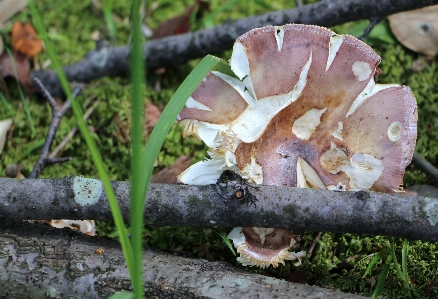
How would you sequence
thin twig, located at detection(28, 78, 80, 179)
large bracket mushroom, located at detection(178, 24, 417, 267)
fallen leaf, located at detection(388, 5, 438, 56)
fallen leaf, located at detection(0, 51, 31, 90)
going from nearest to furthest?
large bracket mushroom, located at detection(178, 24, 417, 267), thin twig, located at detection(28, 78, 80, 179), fallen leaf, located at detection(388, 5, 438, 56), fallen leaf, located at detection(0, 51, 31, 90)

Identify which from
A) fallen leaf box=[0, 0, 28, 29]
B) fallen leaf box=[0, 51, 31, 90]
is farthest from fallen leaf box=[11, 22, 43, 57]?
fallen leaf box=[0, 0, 28, 29]

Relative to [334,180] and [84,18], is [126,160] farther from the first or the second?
[84,18]

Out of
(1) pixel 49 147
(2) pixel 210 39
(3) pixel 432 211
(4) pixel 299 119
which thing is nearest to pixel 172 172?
(1) pixel 49 147

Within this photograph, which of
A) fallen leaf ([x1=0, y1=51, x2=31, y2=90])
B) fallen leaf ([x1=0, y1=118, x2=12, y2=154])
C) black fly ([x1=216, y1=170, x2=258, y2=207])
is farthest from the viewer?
fallen leaf ([x1=0, y1=51, x2=31, y2=90])

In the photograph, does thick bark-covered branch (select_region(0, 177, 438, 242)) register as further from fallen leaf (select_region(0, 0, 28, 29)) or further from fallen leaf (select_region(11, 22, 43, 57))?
fallen leaf (select_region(0, 0, 28, 29))

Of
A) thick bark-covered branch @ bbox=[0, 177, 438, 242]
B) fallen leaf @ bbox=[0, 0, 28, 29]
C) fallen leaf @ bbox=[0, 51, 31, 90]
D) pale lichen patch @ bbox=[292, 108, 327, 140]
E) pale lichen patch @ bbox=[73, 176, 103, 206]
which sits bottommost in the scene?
thick bark-covered branch @ bbox=[0, 177, 438, 242]

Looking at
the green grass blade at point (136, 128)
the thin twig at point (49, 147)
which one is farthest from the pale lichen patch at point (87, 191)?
the thin twig at point (49, 147)

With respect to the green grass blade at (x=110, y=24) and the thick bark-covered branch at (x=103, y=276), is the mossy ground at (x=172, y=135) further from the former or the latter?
the thick bark-covered branch at (x=103, y=276)

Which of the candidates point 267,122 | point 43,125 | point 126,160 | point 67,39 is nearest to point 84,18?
point 67,39
